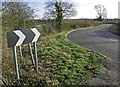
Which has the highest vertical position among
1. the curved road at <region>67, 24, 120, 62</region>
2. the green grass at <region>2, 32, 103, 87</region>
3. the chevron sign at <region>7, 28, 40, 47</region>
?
the chevron sign at <region>7, 28, 40, 47</region>

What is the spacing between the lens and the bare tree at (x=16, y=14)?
12.2 metres

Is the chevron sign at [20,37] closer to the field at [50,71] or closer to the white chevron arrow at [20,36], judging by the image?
the white chevron arrow at [20,36]

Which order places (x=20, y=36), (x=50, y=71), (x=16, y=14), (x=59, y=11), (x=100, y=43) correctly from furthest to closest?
(x=59, y=11), (x=100, y=43), (x=16, y=14), (x=50, y=71), (x=20, y=36)

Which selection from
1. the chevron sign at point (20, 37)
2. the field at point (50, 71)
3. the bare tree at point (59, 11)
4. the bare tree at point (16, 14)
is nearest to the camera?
the chevron sign at point (20, 37)

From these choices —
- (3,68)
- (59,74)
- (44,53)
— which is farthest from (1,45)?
(59,74)

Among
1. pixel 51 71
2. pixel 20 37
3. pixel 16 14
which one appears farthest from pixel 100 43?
pixel 20 37

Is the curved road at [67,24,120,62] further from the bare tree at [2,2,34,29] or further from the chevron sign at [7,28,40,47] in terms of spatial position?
the chevron sign at [7,28,40,47]

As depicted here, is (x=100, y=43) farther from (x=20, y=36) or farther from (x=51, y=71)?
(x=20, y=36)

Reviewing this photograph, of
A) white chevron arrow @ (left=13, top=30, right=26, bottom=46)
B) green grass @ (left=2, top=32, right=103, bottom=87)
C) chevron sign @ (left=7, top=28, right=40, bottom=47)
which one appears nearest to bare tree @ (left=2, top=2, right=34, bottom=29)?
green grass @ (left=2, top=32, right=103, bottom=87)

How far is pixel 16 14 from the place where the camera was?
14773 mm

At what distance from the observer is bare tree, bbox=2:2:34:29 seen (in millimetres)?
12234

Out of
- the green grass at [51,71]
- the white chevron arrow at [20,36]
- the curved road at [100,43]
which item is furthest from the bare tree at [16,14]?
the white chevron arrow at [20,36]

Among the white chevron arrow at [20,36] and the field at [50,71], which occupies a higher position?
the white chevron arrow at [20,36]

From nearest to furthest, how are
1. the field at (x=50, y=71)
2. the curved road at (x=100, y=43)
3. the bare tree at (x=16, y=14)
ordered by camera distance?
the field at (x=50, y=71) < the bare tree at (x=16, y=14) < the curved road at (x=100, y=43)
